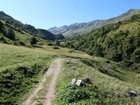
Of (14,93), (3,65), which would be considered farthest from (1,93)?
(3,65)

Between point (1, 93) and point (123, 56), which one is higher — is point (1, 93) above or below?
above

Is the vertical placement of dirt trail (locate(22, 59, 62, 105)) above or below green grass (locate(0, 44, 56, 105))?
below

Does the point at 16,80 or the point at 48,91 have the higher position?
the point at 16,80

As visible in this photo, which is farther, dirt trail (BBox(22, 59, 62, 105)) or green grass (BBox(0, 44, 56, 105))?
green grass (BBox(0, 44, 56, 105))

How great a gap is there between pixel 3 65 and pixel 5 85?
49.9 ft

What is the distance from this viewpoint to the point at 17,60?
5788 centimetres

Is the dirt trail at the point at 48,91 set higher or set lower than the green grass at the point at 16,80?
lower

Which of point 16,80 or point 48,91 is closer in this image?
point 48,91

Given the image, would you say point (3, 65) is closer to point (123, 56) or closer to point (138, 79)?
point (138, 79)

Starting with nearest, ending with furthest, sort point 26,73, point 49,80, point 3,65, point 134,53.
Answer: point 49,80
point 26,73
point 3,65
point 134,53

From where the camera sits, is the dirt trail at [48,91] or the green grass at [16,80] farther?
the green grass at [16,80]

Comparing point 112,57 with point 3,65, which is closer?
point 3,65

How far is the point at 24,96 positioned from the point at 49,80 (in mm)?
9910

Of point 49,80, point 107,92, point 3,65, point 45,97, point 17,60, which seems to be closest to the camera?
point 45,97
